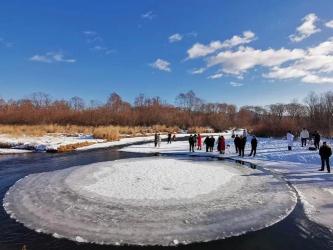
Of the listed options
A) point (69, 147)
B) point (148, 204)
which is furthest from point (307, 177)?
point (69, 147)

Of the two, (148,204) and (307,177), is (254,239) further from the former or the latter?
(307,177)

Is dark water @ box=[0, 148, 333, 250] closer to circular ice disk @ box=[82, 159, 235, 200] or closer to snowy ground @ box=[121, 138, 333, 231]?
snowy ground @ box=[121, 138, 333, 231]

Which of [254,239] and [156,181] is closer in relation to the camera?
[254,239]

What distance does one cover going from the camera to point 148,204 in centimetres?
1027

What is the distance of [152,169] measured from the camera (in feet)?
53.8

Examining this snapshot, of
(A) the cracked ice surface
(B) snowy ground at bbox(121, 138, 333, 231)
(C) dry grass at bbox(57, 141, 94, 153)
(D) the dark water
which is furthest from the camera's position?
(C) dry grass at bbox(57, 141, 94, 153)

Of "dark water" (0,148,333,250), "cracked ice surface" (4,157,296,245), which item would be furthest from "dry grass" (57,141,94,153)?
"dark water" (0,148,333,250)

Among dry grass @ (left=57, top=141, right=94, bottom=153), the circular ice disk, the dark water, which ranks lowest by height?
the dark water

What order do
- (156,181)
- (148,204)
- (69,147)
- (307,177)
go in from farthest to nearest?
(69,147) → (307,177) → (156,181) → (148,204)

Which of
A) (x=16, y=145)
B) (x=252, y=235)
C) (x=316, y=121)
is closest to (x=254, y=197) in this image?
(x=252, y=235)

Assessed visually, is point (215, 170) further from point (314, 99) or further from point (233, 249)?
point (314, 99)

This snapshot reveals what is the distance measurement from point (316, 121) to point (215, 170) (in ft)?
104

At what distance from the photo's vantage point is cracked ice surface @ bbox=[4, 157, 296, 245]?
7.95 meters

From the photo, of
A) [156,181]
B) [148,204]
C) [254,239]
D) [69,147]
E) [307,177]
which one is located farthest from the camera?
[69,147]
